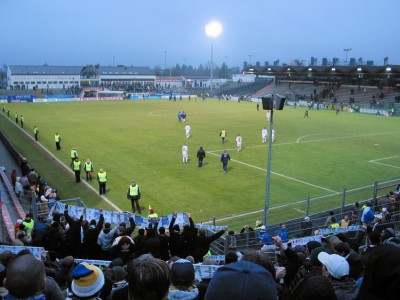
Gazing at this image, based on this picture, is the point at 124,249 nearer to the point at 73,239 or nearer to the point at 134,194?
the point at 73,239

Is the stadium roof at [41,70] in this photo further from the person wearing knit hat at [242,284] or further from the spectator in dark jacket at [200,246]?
the person wearing knit hat at [242,284]

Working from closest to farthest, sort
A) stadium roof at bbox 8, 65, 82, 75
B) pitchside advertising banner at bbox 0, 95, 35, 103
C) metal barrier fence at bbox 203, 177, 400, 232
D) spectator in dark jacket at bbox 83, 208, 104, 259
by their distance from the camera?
spectator in dark jacket at bbox 83, 208, 104, 259, metal barrier fence at bbox 203, 177, 400, 232, pitchside advertising banner at bbox 0, 95, 35, 103, stadium roof at bbox 8, 65, 82, 75

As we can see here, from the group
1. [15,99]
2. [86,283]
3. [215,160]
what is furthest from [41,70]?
[86,283]

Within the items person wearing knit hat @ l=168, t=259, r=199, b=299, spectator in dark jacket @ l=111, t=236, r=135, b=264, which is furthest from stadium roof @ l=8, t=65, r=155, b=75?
person wearing knit hat @ l=168, t=259, r=199, b=299

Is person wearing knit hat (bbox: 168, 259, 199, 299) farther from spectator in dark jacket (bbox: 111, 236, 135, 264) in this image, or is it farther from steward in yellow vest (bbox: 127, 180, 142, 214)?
steward in yellow vest (bbox: 127, 180, 142, 214)

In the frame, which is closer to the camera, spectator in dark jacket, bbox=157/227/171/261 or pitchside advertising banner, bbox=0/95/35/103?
spectator in dark jacket, bbox=157/227/171/261

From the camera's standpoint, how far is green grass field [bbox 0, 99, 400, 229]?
19344 millimetres

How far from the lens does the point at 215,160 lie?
27.2 metres

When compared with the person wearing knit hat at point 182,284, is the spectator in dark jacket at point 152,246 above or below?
below

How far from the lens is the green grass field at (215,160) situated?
19.3 metres

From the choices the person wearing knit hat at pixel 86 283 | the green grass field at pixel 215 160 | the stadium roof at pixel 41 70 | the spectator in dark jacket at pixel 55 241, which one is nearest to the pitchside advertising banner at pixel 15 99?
the green grass field at pixel 215 160

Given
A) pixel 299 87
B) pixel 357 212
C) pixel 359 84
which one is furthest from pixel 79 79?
pixel 357 212

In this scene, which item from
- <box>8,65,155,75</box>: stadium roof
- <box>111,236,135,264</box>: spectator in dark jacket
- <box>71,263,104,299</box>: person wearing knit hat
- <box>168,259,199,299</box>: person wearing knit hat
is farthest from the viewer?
<box>8,65,155,75</box>: stadium roof

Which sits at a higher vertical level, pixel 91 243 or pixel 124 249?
pixel 124 249
